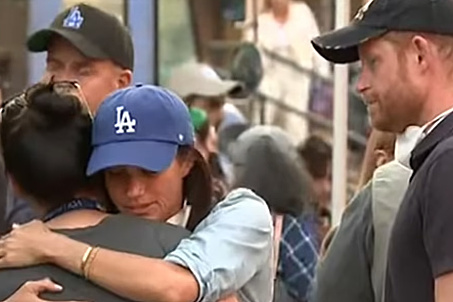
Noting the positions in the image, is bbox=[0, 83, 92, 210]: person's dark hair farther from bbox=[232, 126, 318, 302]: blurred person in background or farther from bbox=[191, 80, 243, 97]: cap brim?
bbox=[191, 80, 243, 97]: cap brim

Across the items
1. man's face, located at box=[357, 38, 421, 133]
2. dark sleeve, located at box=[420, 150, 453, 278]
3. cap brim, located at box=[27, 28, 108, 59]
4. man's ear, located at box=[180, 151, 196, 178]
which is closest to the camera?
dark sleeve, located at box=[420, 150, 453, 278]

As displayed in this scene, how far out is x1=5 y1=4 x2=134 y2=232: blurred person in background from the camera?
3.21 meters

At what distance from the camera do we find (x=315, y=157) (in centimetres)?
566

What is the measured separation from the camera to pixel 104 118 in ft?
7.55

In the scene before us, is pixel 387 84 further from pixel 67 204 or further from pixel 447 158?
pixel 67 204

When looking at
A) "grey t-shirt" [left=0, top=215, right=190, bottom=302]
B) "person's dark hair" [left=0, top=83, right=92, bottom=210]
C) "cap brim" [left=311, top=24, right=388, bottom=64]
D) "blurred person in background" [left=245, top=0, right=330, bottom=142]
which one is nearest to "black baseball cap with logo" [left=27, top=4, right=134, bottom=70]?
"cap brim" [left=311, top=24, right=388, bottom=64]

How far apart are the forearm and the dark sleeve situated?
0.42 metres

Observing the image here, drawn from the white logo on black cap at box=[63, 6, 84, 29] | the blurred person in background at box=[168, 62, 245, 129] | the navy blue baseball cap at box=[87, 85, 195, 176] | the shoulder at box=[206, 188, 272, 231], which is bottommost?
the blurred person in background at box=[168, 62, 245, 129]

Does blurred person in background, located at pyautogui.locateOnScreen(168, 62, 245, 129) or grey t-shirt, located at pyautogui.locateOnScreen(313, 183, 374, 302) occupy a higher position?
grey t-shirt, located at pyautogui.locateOnScreen(313, 183, 374, 302)

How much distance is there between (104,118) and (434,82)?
2.20ft

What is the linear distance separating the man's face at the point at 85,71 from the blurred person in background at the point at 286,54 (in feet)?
15.4

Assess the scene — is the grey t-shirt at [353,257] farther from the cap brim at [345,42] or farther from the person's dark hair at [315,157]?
the person's dark hair at [315,157]

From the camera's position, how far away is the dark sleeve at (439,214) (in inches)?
82.6

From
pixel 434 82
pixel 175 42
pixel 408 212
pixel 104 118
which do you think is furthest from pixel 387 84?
pixel 175 42
